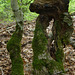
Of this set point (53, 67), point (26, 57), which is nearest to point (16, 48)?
point (53, 67)

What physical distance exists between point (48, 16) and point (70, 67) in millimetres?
2679

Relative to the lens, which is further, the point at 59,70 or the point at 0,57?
the point at 0,57

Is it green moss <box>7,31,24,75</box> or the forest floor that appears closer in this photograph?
green moss <box>7,31,24,75</box>

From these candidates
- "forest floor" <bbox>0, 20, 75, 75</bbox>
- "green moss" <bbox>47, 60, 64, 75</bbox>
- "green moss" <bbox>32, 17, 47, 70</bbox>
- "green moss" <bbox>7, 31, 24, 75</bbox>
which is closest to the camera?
"green moss" <bbox>47, 60, 64, 75</bbox>

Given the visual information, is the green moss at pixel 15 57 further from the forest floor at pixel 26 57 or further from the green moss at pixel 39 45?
the forest floor at pixel 26 57

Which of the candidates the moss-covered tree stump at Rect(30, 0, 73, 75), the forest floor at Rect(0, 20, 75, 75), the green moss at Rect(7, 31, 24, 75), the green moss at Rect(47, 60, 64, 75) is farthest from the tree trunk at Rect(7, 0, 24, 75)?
the green moss at Rect(47, 60, 64, 75)

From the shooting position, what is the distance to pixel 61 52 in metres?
3.19

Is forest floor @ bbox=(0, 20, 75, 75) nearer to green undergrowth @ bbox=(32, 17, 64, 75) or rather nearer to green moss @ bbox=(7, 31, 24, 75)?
green moss @ bbox=(7, 31, 24, 75)

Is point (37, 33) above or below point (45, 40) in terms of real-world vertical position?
above

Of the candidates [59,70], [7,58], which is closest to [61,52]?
[59,70]

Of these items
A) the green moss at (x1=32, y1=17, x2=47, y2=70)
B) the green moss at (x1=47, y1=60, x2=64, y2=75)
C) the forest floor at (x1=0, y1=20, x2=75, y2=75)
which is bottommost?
the forest floor at (x1=0, y1=20, x2=75, y2=75)

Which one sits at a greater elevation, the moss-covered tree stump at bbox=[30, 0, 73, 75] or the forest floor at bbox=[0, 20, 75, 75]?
the moss-covered tree stump at bbox=[30, 0, 73, 75]

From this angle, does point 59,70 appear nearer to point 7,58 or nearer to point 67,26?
point 67,26

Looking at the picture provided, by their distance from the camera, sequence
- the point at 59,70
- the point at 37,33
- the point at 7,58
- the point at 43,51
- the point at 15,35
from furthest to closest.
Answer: the point at 7,58
the point at 15,35
the point at 37,33
the point at 43,51
the point at 59,70
